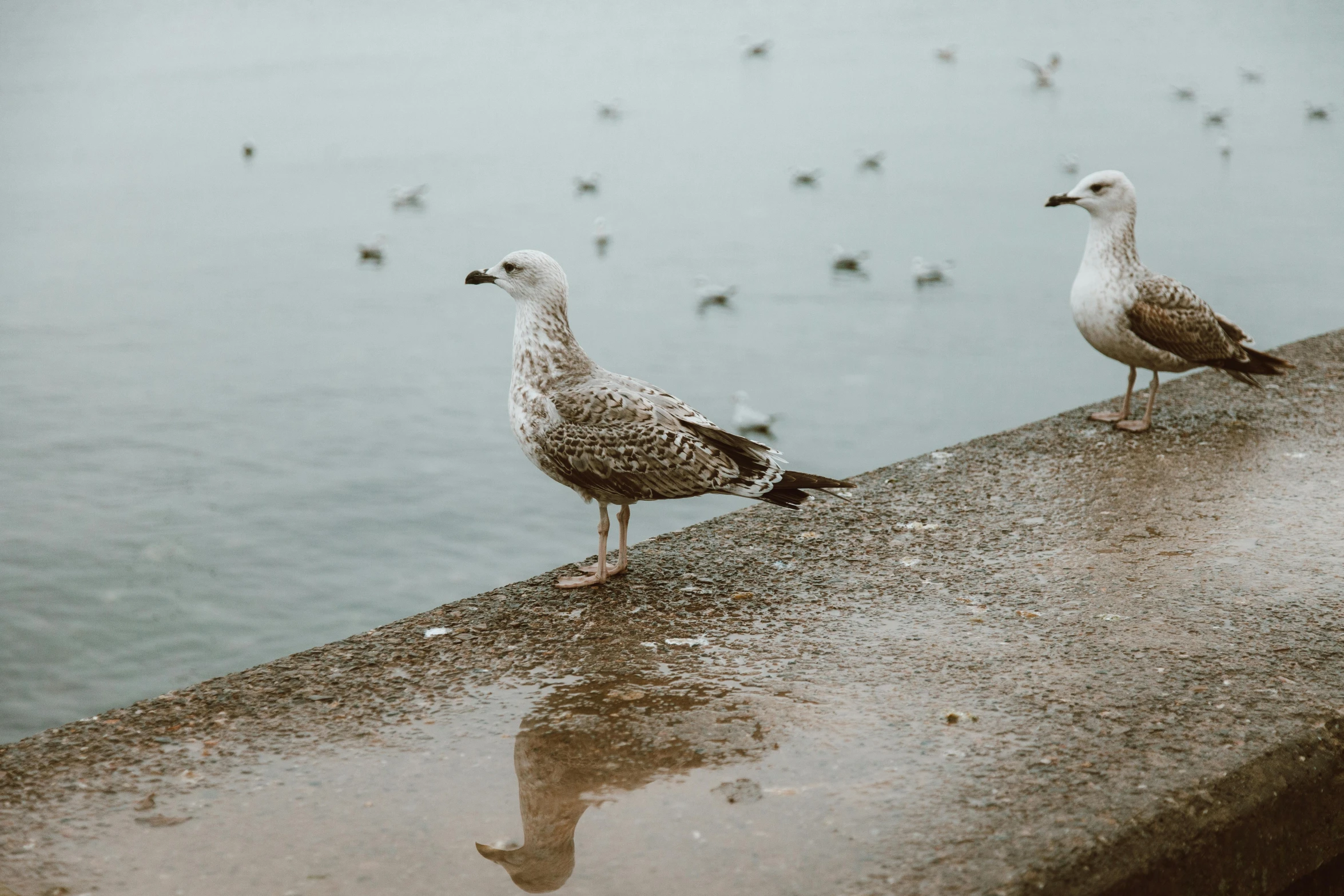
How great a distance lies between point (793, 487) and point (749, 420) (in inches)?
316

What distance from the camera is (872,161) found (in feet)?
83.4

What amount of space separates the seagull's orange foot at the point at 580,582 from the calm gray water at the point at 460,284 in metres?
6.45

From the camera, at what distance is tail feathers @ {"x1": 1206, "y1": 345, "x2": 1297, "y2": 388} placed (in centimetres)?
695

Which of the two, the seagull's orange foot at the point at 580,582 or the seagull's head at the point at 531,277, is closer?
the seagull's orange foot at the point at 580,582

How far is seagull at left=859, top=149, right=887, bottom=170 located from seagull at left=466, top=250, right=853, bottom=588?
21230mm

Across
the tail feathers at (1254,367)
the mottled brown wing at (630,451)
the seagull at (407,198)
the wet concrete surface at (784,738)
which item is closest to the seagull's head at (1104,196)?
the tail feathers at (1254,367)

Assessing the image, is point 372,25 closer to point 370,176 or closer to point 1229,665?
point 370,176

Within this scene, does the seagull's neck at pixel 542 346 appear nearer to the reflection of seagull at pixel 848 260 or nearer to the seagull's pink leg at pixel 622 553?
the seagull's pink leg at pixel 622 553

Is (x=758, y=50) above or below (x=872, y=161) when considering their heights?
above

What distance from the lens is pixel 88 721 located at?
4039mm

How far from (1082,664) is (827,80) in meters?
34.0

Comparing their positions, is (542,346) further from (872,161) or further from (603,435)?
(872,161)

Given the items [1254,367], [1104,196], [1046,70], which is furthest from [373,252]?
[1046,70]

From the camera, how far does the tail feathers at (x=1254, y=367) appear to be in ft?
22.8
